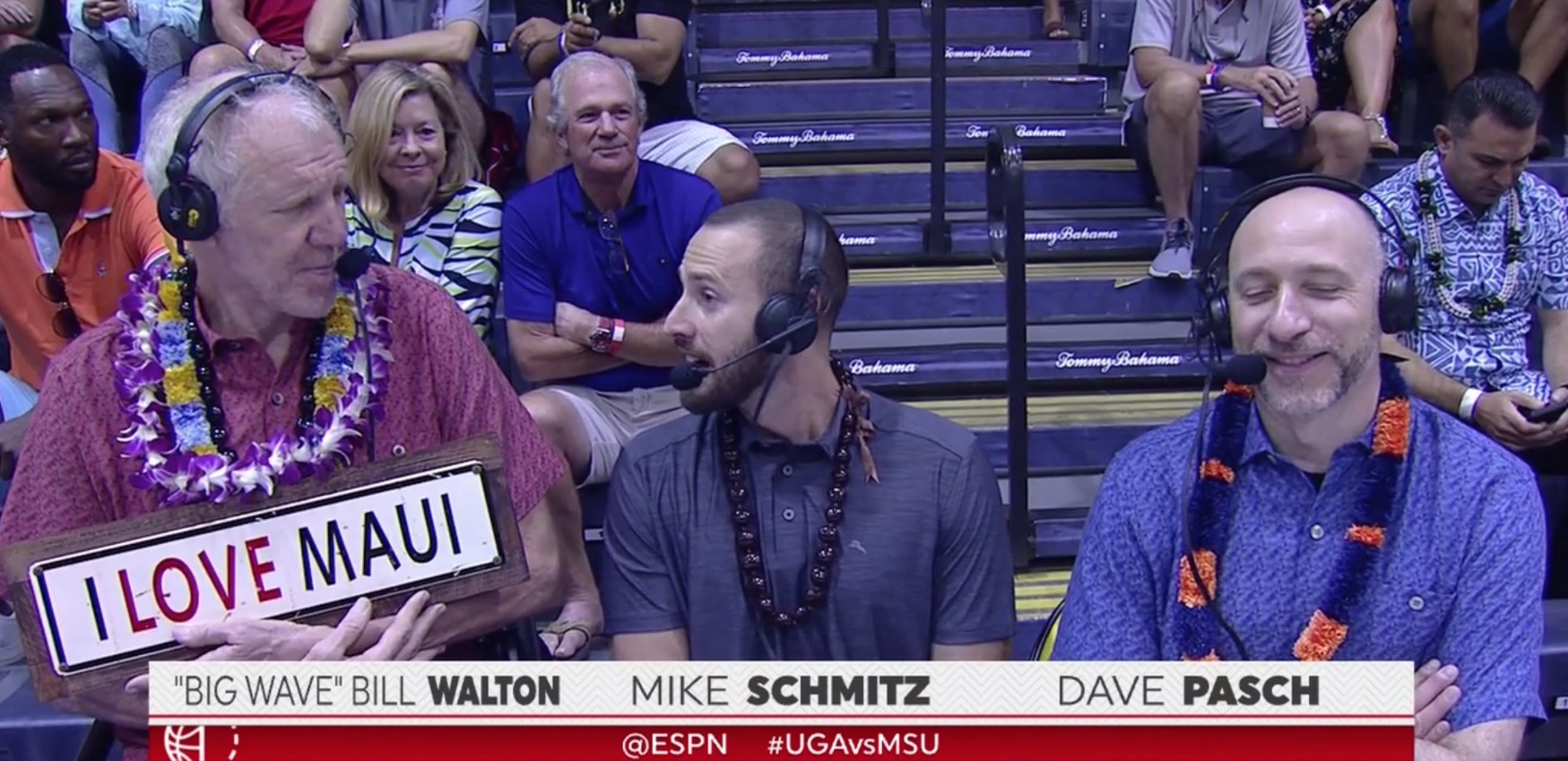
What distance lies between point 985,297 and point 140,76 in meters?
2.90

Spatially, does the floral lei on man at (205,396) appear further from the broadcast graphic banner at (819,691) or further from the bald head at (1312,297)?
the bald head at (1312,297)

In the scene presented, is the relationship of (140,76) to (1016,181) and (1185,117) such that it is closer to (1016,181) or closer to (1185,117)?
(1016,181)

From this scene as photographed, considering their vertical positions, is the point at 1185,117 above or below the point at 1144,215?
above

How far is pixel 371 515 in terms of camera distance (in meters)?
1.93

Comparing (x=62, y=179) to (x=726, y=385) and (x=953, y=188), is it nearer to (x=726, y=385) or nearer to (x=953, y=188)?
(x=726, y=385)

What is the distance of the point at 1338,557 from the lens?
6.00ft

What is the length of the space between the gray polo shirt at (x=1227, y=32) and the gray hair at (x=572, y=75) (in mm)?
1921

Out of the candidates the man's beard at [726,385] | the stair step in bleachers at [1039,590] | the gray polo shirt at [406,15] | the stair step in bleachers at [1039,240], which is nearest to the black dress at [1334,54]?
the stair step in bleachers at [1039,240]

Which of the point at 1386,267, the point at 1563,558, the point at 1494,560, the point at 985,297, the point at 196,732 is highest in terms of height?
the point at 1386,267

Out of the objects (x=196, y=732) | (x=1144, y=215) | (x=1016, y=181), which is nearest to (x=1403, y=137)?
(x=1144, y=215)

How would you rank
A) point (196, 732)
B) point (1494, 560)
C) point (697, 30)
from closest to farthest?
point (196, 732)
point (1494, 560)
point (697, 30)

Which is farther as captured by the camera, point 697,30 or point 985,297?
point 697,30

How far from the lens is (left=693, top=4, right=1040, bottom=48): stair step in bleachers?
637 centimetres

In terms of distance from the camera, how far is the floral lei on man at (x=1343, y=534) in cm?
181
